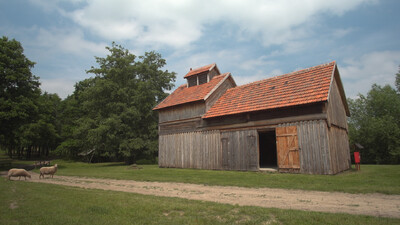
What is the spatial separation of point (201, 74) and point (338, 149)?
15.1 metres

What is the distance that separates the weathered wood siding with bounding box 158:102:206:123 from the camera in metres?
22.0

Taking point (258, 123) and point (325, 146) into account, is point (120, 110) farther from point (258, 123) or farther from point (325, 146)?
point (325, 146)

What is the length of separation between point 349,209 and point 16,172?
18135 millimetres

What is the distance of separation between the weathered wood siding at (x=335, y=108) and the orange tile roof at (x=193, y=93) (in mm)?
9977

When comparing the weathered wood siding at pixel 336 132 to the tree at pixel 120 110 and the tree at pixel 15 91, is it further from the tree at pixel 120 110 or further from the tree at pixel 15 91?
the tree at pixel 15 91

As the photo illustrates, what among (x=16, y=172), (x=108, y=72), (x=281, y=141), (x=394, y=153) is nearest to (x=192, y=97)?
(x=281, y=141)

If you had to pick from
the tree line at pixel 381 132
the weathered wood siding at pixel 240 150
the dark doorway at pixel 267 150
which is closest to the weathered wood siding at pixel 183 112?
the weathered wood siding at pixel 240 150

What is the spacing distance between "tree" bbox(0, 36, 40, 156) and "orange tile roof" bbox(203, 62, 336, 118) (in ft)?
67.9

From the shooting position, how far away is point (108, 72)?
110 feet

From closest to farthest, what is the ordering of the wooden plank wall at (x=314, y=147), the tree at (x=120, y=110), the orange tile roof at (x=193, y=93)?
the wooden plank wall at (x=314, y=147) < the orange tile roof at (x=193, y=93) < the tree at (x=120, y=110)

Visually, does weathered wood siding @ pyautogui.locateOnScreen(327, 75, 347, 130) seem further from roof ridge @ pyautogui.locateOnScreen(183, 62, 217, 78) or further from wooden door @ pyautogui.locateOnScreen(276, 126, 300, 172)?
roof ridge @ pyautogui.locateOnScreen(183, 62, 217, 78)

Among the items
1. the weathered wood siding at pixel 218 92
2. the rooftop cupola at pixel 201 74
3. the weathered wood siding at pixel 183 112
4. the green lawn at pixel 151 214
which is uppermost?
the rooftop cupola at pixel 201 74

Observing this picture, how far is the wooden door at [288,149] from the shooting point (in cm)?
1573

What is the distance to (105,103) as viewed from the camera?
3400 cm
